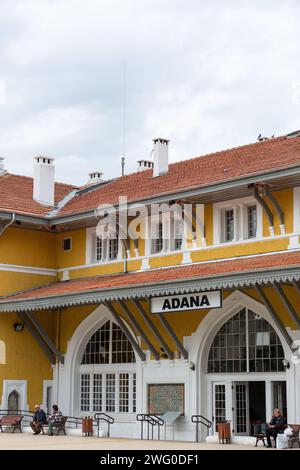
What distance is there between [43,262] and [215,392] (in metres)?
7.19

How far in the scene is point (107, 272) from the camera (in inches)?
1020

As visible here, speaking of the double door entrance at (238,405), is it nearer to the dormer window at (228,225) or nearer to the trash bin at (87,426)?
the trash bin at (87,426)

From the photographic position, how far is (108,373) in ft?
82.9

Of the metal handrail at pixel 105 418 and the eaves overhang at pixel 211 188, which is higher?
the eaves overhang at pixel 211 188

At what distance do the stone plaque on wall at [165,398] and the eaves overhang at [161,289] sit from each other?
8.71ft

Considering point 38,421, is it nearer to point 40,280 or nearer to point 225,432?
point 40,280

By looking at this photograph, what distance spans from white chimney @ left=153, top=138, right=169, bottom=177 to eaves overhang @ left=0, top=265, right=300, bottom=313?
550cm

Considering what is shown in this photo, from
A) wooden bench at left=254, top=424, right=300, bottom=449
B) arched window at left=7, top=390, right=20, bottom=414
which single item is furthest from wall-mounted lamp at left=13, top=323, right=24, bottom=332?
wooden bench at left=254, top=424, right=300, bottom=449

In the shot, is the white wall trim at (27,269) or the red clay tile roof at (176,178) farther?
the white wall trim at (27,269)

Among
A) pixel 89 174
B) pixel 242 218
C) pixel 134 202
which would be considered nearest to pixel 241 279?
pixel 242 218

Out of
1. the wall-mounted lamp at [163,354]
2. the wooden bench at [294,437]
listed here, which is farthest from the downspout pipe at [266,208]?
the wooden bench at [294,437]

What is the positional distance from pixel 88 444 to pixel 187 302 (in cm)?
387

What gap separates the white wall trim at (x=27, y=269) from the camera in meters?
26.2

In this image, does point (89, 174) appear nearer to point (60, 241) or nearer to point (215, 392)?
point (60, 241)
